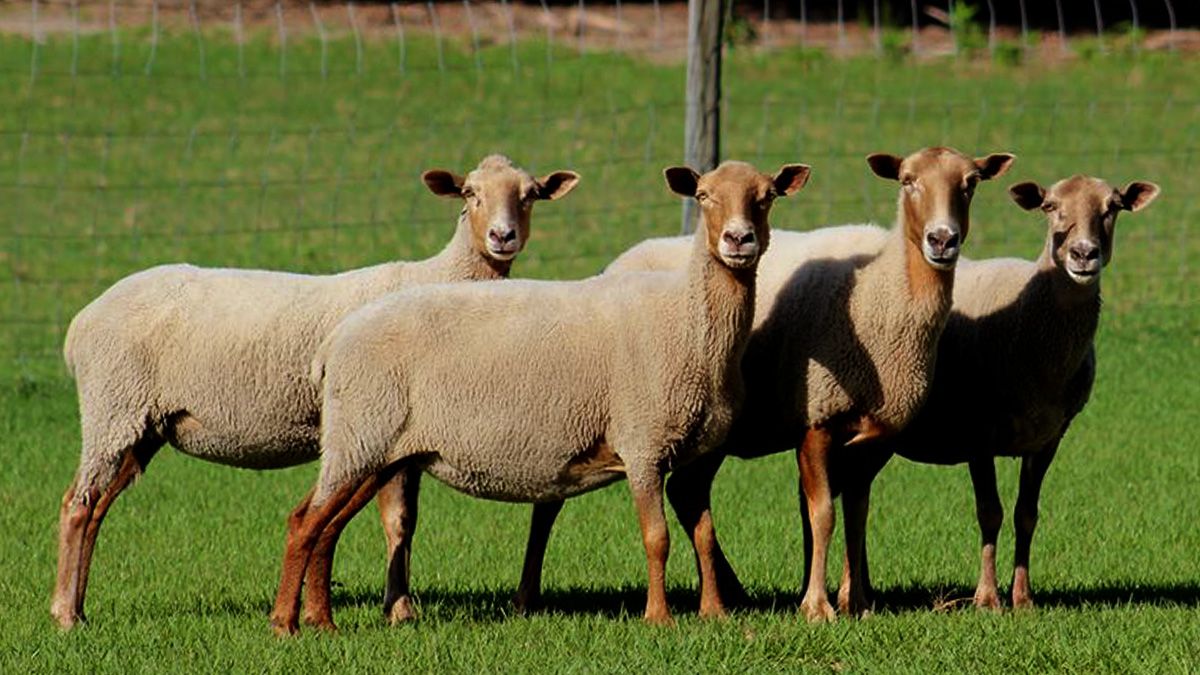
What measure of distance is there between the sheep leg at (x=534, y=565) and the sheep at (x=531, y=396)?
737mm

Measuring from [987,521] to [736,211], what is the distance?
6.33 feet

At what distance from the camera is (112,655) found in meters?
7.35

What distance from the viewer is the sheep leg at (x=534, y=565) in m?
8.77

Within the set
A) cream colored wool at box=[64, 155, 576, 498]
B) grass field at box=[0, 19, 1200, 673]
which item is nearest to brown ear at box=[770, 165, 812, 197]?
grass field at box=[0, 19, 1200, 673]

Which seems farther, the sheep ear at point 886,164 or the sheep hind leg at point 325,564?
the sheep ear at point 886,164

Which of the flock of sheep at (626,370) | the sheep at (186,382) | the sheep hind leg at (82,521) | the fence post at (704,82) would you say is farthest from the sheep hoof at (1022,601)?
the fence post at (704,82)

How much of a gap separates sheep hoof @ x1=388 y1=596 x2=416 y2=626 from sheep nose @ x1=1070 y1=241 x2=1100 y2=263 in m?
3.01

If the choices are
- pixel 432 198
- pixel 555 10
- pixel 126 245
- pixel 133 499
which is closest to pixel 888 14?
pixel 555 10

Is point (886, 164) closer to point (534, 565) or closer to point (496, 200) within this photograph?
point (496, 200)

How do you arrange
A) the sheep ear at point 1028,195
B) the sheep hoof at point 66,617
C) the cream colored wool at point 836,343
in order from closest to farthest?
the sheep hoof at point 66,617 → the cream colored wool at point 836,343 → the sheep ear at point 1028,195

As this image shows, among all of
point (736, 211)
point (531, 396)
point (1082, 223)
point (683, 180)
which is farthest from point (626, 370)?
point (1082, 223)

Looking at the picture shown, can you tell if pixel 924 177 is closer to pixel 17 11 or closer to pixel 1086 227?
pixel 1086 227

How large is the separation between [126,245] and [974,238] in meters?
8.62

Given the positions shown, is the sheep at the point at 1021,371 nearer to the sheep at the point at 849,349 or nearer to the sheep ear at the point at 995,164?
the sheep ear at the point at 995,164
